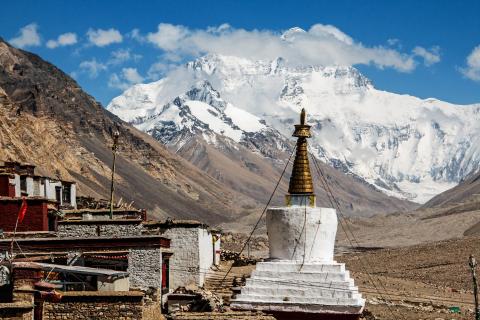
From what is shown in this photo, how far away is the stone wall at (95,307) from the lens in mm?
13094

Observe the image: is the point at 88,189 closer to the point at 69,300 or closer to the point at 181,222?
the point at 181,222

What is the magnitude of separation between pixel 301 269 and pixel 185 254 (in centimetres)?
964

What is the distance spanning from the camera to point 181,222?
25344mm

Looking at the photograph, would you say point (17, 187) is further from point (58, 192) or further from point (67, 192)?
point (67, 192)

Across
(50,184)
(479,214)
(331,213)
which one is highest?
(479,214)

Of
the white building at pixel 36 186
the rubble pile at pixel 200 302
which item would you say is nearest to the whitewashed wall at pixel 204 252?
the rubble pile at pixel 200 302

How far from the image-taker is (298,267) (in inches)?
638

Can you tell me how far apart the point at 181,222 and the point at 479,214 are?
8387cm

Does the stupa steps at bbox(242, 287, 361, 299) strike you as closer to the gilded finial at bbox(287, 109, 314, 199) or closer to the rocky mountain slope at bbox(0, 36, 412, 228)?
the gilded finial at bbox(287, 109, 314, 199)

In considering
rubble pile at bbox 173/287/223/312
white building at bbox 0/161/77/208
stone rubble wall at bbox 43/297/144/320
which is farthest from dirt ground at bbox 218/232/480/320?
stone rubble wall at bbox 43/297/144/320

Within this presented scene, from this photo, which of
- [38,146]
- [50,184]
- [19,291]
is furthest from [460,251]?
[38,146]

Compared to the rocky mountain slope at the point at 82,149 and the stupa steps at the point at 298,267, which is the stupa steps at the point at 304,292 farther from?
the rocky mountain slope at the point at 82,149

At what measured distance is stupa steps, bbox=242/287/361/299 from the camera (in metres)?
15.7

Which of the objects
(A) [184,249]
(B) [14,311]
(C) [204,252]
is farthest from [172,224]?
(B) [14,311]
